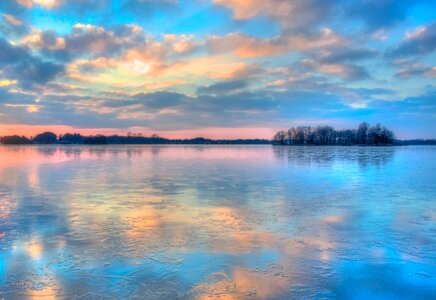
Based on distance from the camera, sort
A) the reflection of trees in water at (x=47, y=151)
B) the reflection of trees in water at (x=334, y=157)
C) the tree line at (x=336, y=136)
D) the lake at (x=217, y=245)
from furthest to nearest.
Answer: the tree line at (x=336, y=136) → the reflection of trees in water at (x=47, y=151) → the reflection of trees in water at (x=334, y=157) → the lake at (x=217, y=245)

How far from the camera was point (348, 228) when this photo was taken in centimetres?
651

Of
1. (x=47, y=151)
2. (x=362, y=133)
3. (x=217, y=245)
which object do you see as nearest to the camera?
(x=217, y=245)

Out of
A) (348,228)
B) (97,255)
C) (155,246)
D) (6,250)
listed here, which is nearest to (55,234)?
(6,250)

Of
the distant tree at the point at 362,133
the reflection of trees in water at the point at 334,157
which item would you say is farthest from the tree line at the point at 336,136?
the reflection of trees in water at the point at 334,157

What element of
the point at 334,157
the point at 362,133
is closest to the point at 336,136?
the point at 362,133

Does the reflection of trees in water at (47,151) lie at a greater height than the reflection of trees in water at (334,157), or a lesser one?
greater

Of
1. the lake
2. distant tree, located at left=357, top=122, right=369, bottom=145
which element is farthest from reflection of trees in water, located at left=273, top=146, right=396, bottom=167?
distant tree, located at left=357, top=122, right=369, bottom=145

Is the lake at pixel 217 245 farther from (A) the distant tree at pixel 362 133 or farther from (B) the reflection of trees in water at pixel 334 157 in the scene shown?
Result: (A) the distant tree at pixel 362 133

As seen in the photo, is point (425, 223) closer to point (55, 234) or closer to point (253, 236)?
point (253, 236)

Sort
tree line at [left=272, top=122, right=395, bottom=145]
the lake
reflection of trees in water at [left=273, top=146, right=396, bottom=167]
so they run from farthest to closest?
tree line at [left=272, top=122, right=395, bottom=145]
reflection of trees in water at [left=273, top=146, right=396, bottom=167]
the lake

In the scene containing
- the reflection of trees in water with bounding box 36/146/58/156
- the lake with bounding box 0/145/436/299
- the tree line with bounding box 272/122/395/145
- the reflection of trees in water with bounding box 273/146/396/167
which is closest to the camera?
the lake with bounding box 0/145/436/299

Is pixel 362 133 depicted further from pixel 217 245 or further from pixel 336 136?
pixel 217 245

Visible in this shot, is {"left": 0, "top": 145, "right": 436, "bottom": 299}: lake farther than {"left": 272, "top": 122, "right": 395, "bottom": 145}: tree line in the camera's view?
No

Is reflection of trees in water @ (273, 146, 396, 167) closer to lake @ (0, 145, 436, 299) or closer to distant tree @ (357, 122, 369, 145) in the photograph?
lake @ (0, 145, 436, 299)
